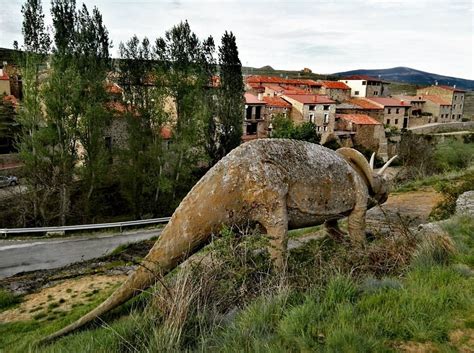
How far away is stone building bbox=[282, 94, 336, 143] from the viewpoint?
46.8 meters

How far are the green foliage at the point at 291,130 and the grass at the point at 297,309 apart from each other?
112ft

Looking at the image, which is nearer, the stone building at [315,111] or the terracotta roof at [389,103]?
the stone building at [315,111]

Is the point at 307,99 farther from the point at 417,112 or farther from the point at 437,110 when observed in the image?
the point at 437,110

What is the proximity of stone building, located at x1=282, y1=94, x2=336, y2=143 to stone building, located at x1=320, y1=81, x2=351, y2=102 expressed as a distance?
12.7 metres

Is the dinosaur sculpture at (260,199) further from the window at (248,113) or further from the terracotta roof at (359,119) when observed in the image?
the terracotta roof at (359,119)

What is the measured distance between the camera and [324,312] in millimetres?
3828

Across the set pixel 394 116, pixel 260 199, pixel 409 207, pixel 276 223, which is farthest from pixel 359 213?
pixel 394 116

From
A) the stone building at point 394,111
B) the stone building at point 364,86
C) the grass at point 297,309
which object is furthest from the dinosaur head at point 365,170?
the stone building at point 364,86

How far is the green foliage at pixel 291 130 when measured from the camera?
3897 cm

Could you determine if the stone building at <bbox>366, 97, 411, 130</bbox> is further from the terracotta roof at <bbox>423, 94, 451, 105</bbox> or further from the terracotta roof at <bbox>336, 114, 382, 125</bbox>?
the terracotta roof at <bbox>423, 94, 451, 105</bbox>

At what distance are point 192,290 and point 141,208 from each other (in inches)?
843

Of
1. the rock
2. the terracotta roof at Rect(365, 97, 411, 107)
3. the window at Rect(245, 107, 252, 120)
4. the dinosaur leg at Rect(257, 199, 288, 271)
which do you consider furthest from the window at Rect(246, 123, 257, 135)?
the dinosaur leg at Rect(257, 199, 288, 271)

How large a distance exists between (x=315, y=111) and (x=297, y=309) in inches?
1789

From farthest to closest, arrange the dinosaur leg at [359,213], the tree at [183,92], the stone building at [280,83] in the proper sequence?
the stone building at [280,83], the tree at [183,92], the dinosaur leg at [359,213]
